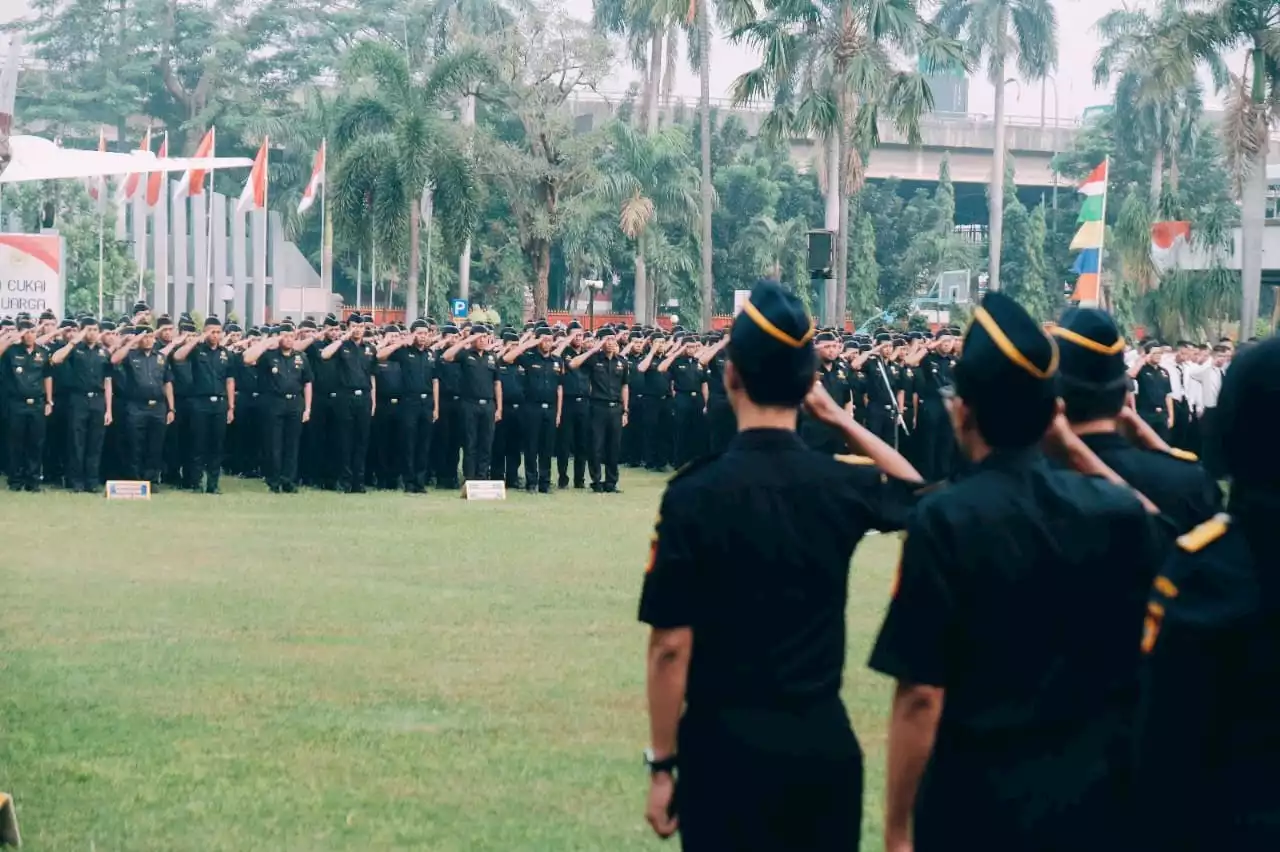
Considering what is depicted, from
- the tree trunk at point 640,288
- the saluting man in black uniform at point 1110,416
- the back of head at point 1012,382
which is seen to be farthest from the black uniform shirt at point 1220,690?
the tree trunk at point 640,288

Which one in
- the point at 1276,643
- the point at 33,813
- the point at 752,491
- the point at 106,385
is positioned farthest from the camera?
the point at 106,385

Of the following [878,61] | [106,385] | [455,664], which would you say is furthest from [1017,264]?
[455,664]

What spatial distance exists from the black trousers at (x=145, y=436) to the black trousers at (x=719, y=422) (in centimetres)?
725

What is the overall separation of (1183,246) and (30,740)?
125 feet

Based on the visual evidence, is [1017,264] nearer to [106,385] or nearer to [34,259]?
[34,259]

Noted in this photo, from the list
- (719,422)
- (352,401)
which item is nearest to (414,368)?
(352,401)

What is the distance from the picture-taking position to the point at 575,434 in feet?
77.4

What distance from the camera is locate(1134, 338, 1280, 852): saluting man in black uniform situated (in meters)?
2.88

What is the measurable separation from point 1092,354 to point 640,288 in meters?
47.0

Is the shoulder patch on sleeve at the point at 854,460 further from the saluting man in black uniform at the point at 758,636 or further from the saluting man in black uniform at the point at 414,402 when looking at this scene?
the saluting man in black uniform at the point at 414,402

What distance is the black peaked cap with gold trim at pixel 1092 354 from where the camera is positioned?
4539 millimetres

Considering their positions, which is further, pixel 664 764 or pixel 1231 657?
pixel 664 764

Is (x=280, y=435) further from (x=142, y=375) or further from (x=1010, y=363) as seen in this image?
(x=1010, y=363)

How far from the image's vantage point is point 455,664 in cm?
1091
